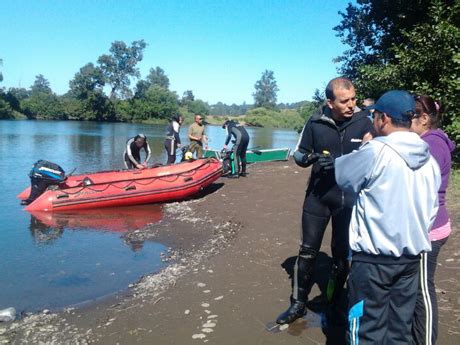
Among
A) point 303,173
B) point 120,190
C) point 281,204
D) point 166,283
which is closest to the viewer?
point 166,283

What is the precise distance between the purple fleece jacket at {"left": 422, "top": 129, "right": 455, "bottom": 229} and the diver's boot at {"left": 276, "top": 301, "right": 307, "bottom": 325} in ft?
4.38

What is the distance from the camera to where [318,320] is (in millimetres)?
3654

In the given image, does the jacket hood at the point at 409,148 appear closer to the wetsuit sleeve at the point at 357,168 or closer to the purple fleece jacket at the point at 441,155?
the wetsuit sleeve at the point at 357,168

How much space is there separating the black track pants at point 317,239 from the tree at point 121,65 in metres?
71.1

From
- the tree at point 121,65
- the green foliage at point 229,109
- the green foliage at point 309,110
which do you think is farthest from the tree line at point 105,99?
the green foliage at point 229,109

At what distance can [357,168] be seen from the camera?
2410 millimetres

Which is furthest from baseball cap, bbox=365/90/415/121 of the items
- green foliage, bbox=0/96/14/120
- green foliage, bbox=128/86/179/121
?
green foliage, bbox=128/86/179/121

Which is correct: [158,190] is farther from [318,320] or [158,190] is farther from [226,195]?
[318,320]

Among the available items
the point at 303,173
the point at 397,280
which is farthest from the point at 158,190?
the point at 397,280

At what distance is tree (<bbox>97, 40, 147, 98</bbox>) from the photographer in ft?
239

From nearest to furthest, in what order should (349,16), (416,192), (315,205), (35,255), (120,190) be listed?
(416,192), (315,205), (35,255), (120,190), (349,16)

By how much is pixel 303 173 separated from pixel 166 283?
842cm

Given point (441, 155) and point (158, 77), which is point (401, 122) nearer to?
point (441, 155)

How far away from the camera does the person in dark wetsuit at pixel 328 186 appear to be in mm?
3393
